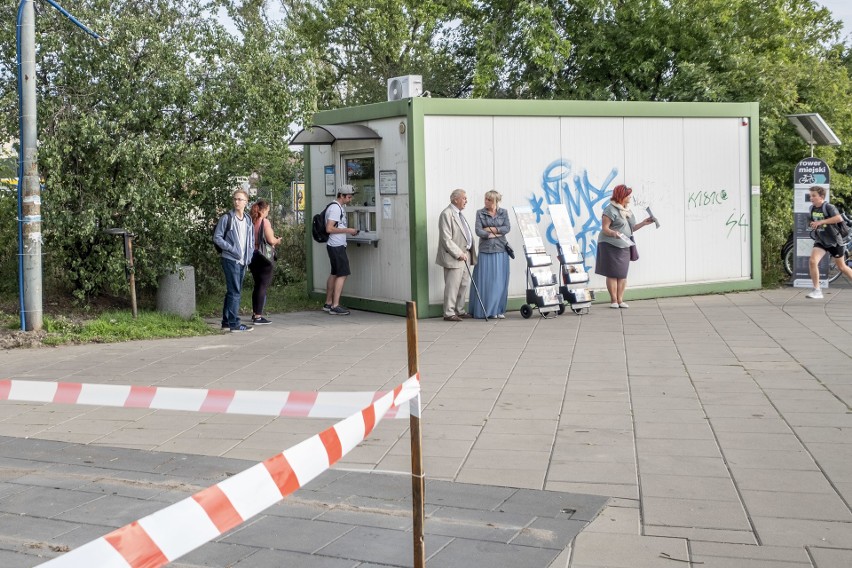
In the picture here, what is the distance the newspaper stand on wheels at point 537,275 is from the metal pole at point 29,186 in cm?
574

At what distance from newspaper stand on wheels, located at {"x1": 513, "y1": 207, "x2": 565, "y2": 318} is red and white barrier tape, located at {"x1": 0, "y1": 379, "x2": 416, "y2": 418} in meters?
8.28

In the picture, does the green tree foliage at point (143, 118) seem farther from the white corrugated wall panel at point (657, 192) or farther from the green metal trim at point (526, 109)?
the white corrugated wall panel at point (657, 192)

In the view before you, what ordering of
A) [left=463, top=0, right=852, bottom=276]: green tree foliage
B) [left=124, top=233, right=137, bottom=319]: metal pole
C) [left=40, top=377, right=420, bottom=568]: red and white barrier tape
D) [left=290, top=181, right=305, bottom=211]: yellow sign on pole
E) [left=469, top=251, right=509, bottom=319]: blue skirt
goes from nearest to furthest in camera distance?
[left=40, top=377, right=420, bottom=568]: red and white barrier tape < [left=124, top=233, right=137, bottom=319]: metal pole < [left=469, top=251, right=509, bottom=319]: blue skirt < [left=463, top=0, right=852, bottom=276]: green tree foliage < [left=290, top=181, right=305, bottom=211]: yellow sign on pole

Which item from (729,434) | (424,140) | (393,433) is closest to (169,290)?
(424,140)

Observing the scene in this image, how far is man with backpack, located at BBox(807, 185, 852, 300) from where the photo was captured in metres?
14.8

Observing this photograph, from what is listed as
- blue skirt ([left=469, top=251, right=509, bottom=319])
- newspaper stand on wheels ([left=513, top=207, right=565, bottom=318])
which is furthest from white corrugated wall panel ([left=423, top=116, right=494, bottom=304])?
newspaper stand on wheels ([left=513, top=207, right=565, bottom=318])

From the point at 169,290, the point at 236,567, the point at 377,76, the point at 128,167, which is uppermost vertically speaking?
the point at 377,76

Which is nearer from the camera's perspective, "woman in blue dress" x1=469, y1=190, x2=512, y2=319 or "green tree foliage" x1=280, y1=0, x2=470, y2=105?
"woman in blue dress" x1=469, y1=190, x2=512, y2=319

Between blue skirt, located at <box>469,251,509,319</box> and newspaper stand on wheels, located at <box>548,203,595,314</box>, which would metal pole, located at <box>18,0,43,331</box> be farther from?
newspaper stand on wheels, located at <box>548,203,595,314</box>

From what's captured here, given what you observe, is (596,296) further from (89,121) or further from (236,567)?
(236,567)

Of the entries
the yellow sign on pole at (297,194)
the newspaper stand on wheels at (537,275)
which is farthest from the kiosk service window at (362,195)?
the yellow sign on pole at (297,194)

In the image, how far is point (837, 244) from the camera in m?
14.9

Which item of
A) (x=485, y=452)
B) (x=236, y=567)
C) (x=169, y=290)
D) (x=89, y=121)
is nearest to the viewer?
(x=236, y=567)

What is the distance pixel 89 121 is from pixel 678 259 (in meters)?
8.55
